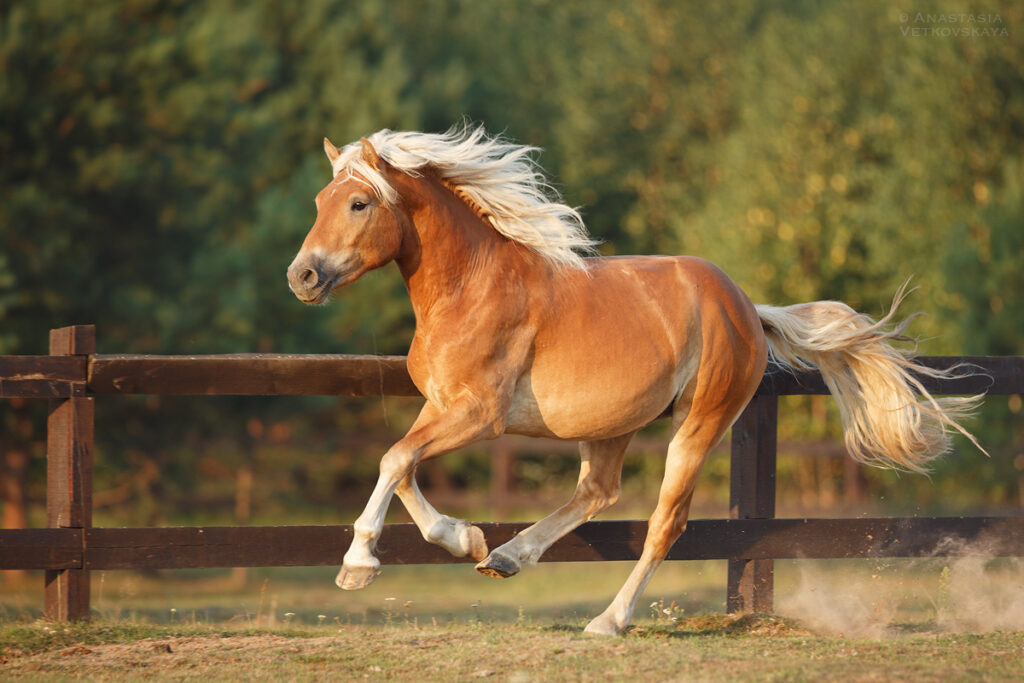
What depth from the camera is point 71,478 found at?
17.7 feet

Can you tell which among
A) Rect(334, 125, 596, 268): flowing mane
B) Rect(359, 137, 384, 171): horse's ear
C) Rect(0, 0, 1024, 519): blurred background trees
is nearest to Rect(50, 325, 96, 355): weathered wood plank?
Rect(334, 125, 596, 268): flowing mane

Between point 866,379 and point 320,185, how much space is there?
12511 millimetres

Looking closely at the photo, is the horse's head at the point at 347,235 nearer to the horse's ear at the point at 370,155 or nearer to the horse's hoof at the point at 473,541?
the horse's ear at the point at 370,155

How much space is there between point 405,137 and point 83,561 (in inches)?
98.3

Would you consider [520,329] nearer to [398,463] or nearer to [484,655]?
[398,463]

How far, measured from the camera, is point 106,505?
15.5m

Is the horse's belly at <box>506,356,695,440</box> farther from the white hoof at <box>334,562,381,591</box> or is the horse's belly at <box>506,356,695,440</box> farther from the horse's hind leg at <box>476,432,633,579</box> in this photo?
the white hoof at <box>334,562,381,591</box>

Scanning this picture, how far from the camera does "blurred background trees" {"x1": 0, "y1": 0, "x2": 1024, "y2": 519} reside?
13758 mm

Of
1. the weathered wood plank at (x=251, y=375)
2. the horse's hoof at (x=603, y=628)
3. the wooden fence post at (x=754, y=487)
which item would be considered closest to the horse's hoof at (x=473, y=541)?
the horse's hoof at (x=603, y=628)

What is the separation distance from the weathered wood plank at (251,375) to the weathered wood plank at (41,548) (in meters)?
0.70

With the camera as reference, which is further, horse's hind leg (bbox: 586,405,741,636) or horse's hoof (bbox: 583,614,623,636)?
horse's hind leg (bbox: 586,405,741,636)

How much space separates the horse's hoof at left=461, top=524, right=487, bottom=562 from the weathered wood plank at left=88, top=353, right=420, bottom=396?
1096mm

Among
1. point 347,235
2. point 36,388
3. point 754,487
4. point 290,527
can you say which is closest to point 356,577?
point 290,527

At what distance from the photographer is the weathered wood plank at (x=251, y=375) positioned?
547 centimetres
